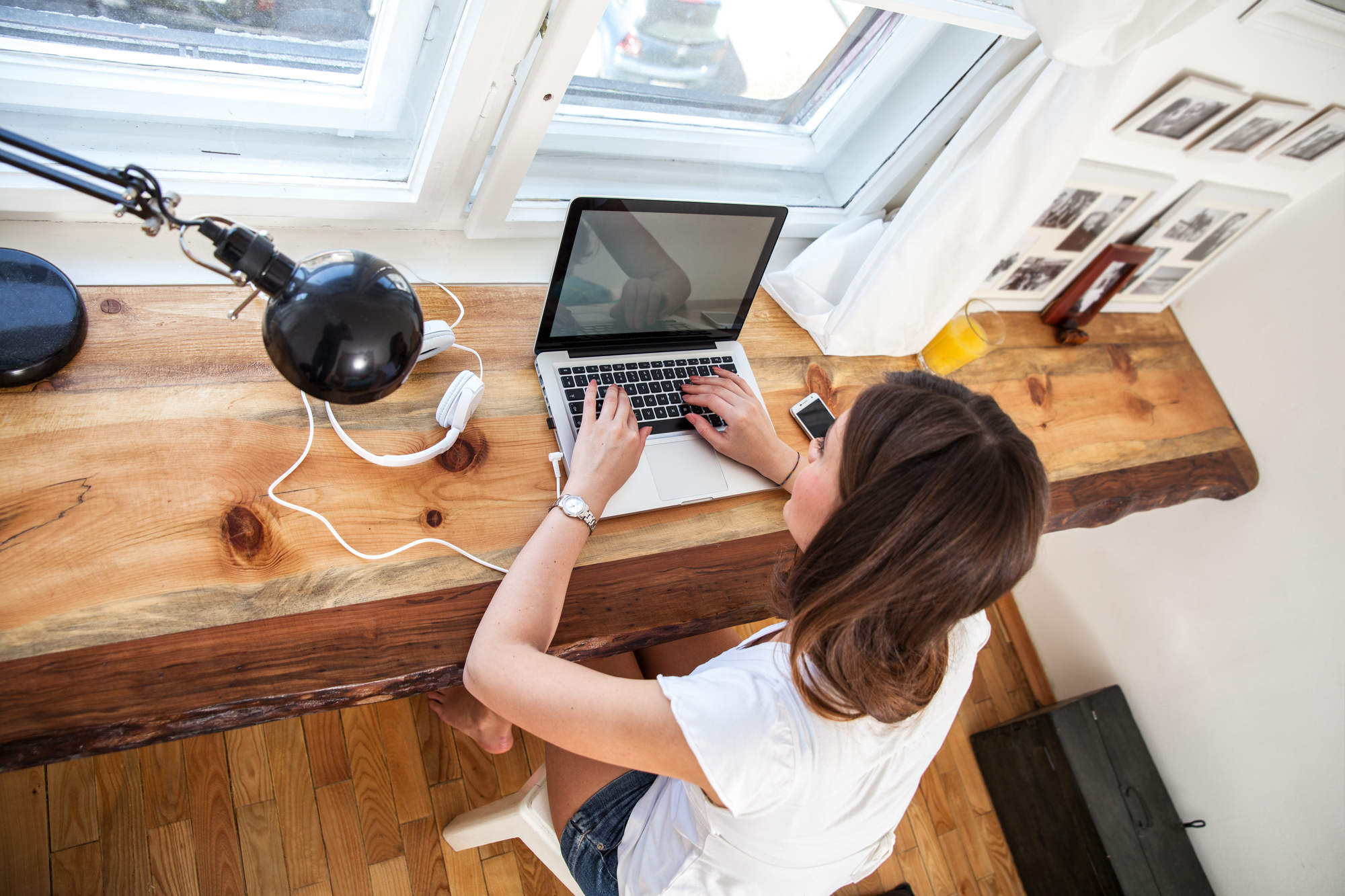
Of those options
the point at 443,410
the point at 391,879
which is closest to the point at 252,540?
the point at 443,410

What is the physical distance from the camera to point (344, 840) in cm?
141

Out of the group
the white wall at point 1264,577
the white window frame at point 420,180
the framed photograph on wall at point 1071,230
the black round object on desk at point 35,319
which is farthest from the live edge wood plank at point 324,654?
the white wall at point 1264,577

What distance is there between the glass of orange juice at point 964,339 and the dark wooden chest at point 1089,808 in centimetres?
106

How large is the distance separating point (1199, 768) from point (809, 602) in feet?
5.56

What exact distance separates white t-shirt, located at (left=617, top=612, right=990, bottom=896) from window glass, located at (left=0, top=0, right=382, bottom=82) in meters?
0.96

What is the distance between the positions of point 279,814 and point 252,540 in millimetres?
814

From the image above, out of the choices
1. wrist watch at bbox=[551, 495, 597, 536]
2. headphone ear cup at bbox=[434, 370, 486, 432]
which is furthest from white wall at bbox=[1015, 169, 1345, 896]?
headphone ear cup at bbox=[434, 370, 486, 432]

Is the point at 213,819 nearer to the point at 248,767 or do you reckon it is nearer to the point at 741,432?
the point at 248,767

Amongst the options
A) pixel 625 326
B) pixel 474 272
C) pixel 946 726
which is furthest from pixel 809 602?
pixel 474 272

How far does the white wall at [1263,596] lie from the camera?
5.28 feet

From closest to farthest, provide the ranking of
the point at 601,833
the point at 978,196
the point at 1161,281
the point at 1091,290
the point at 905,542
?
1. the point at 905,542
2. the point at 601,833
3. the point at 978,196
4. the point at 1091,290
5. the point at 1161,281

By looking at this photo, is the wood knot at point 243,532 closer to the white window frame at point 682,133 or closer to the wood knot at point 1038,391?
the white window frame at point 682,133

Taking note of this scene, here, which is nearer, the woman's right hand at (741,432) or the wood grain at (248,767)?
the woman's right hand at (741,432)

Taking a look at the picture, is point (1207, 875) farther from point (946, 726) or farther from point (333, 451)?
point (333, 451)
